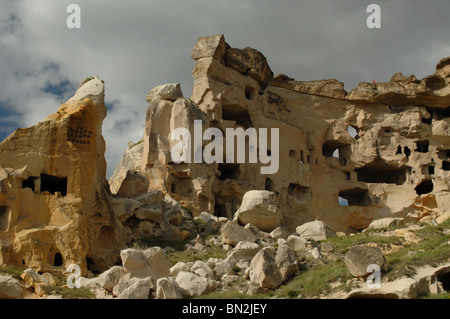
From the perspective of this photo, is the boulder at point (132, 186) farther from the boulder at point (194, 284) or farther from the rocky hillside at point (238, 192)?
the boulder at point (194, 284)

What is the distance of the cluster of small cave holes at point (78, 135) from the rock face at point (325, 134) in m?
8.37

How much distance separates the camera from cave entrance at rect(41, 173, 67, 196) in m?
21.6

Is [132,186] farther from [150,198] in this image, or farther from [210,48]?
[210,48]

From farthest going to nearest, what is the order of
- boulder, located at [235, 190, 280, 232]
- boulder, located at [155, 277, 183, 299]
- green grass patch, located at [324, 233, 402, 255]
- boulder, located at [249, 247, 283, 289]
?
1. boulder, located at [235, 190, 280, 232]
2. green grass patch, located at [324, 233, 402, 255]
3. boulder, located at [249, 247, 283, 289]
4. boulder, located at [155, 277, 183, 299]

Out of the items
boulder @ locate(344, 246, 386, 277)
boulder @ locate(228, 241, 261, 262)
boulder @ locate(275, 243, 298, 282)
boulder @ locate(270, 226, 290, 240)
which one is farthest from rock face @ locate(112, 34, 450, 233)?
boulder @ locate(344, 246, 386, 277)

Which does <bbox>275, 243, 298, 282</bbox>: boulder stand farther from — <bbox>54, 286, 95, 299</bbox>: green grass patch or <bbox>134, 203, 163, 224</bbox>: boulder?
<bbox>134, 203, 163, 224</bbox>: boulder

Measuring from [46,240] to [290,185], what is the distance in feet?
62.7

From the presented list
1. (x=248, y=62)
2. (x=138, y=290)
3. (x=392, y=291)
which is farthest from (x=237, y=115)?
(x=392, y=291)

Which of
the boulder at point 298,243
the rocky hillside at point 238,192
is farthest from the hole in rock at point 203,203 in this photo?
the boulder at point 298,243

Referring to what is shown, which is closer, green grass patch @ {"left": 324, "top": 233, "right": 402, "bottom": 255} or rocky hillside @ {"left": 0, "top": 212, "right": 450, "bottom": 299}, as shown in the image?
rocky hillside @ {"left": 0, "top": 212, "right": 450, "bottom": 299}

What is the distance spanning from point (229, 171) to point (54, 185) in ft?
44.9

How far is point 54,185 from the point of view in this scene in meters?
21.9

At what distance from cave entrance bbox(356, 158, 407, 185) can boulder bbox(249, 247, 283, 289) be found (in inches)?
882
